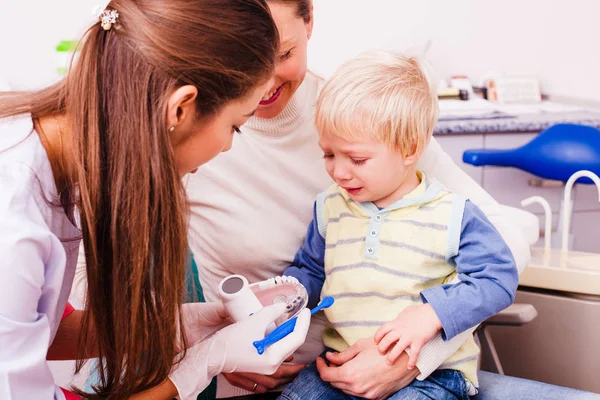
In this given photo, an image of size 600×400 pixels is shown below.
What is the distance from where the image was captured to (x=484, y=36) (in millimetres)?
3391

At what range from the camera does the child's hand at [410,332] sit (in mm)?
1194

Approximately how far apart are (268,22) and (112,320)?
50 cm

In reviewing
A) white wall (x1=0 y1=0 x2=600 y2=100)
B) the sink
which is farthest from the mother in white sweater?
white wall (x1=0 y1=0 x2=600 y2=100)

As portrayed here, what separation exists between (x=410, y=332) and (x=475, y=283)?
0.15 metres

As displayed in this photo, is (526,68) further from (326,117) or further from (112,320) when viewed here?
(112,320)

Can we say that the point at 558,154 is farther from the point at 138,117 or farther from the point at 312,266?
the point at 138,117

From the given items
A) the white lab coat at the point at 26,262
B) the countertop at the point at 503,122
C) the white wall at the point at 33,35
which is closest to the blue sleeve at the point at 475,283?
the white lab coat at the point at 26,262

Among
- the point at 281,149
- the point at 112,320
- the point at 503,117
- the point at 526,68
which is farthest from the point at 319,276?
the point at 526,68

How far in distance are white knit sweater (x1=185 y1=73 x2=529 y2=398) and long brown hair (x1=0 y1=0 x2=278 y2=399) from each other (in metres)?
0.42

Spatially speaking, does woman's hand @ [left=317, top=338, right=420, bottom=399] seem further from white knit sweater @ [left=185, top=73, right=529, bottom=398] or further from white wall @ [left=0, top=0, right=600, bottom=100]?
white wall @ [left=0, top=0, right=600, bottom=100]

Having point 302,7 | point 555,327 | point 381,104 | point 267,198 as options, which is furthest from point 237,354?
point 555,327

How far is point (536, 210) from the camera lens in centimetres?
297

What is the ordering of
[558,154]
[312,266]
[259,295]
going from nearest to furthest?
[259,295]
[312,266]
[558,154]

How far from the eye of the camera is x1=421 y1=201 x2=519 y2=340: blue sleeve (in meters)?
1.22
